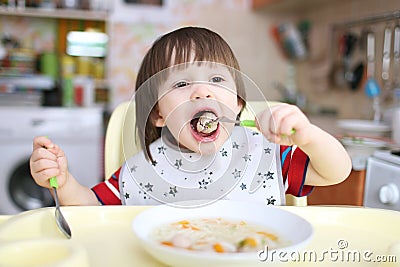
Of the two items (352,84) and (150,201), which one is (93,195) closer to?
(150,201)

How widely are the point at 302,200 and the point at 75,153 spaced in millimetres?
1901

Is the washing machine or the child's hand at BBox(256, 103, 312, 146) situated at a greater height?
the child's hand at BBox(256, 103, 312, 146)

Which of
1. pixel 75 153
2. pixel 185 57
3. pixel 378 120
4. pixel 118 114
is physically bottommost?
pixel 75 153

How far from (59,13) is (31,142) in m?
0.80

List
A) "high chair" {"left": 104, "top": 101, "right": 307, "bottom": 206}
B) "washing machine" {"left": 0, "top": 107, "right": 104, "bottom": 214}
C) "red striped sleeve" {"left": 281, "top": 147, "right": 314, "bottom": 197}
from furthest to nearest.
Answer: "washing machine" {"left": 0, "top": 107, "right": 104, "bottom": 214}
"high chair" {"left": 104, "top": 101, "right": 307, "bottom": 206}
"red striped sleeve" {"left": 281, "top": 147, "right": 314, "bottom": 197}

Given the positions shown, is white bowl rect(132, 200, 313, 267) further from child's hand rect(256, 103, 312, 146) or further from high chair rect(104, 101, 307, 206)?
high chair rect(104, 101, 307, 206)

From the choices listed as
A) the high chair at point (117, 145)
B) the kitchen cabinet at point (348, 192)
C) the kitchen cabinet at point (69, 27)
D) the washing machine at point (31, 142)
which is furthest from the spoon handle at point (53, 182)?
the kitchen cabinet at point (69, 27)

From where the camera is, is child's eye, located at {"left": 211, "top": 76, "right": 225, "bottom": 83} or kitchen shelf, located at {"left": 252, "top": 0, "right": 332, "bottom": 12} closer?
child's eye, located at {"left": 211, "top": 76, "right": 225, "bottom": 83}

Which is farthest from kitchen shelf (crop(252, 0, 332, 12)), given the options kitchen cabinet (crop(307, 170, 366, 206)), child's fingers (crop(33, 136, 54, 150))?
child's fingers (crop(33, 136, 54, 150))

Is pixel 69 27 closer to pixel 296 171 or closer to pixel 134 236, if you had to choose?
pixel 296 171

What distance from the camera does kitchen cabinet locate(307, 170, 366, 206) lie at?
1493mm

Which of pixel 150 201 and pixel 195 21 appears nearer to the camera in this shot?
pixel 150 201

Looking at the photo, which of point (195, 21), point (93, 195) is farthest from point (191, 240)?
point (195, 21)

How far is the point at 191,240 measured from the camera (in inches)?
22.8
